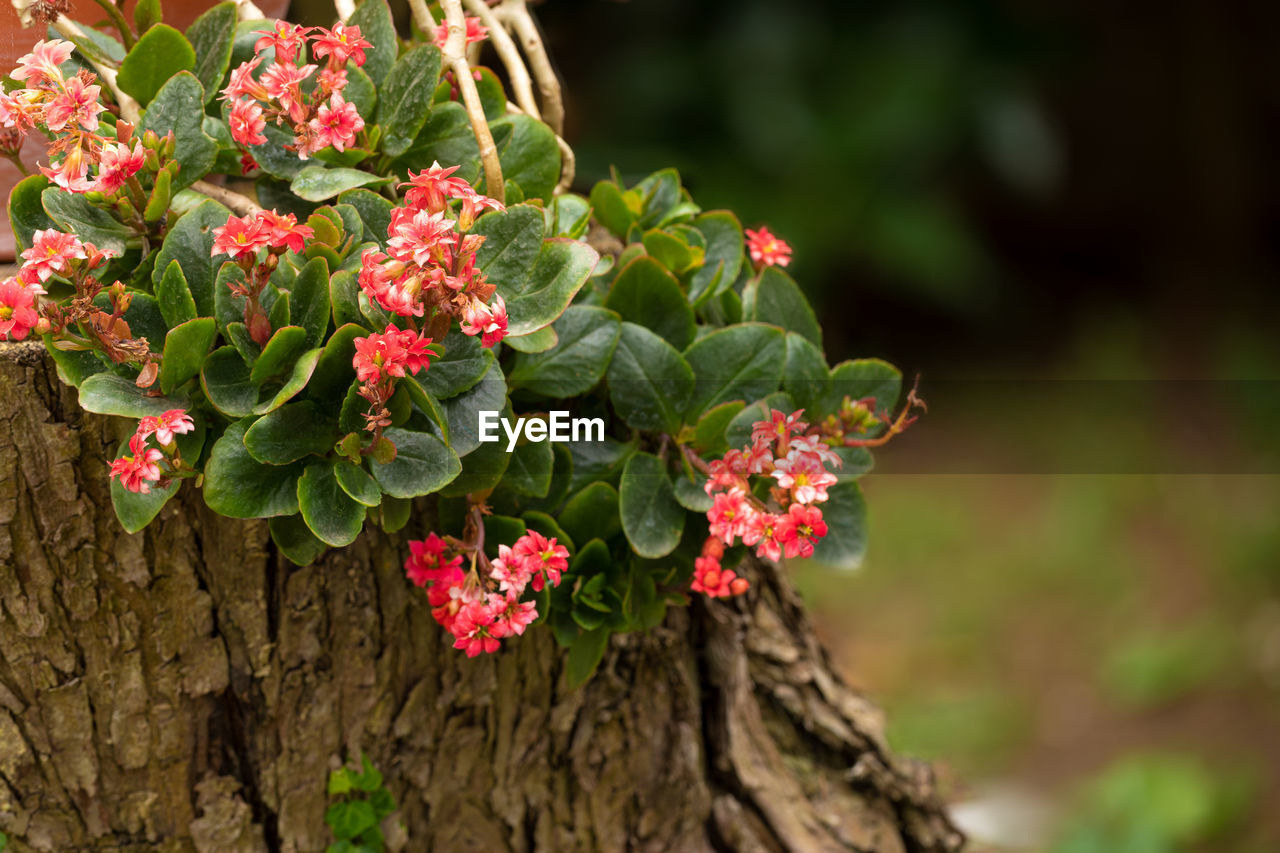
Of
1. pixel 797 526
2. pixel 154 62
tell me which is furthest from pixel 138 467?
pixel 797 526

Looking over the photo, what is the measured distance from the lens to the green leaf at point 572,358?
2.90 ft

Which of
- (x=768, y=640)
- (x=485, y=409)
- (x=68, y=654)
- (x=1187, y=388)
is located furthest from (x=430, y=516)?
(x=1187, y=388)

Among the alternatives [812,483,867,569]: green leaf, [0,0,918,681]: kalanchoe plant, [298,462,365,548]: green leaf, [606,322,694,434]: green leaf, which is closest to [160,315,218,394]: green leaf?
[0,0,918,681]: kalanchoe plant

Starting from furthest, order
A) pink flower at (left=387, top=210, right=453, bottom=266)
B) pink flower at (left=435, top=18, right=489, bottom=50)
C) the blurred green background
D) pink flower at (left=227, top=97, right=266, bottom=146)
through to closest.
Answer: the blurred green background < pink flower at (left=435, top=18, right=489, bottom=50) < pink flower at (left=227, top=97, right=266, bottom=146) < pink flower at (left=387, top=210, right=453, bottom=266)

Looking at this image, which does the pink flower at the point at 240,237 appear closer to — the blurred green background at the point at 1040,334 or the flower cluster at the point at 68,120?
the flower cluster at the point at 68,120

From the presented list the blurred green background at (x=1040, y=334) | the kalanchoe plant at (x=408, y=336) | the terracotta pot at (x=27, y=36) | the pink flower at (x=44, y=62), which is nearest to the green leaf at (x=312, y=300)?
the kalanchoe plant at (x=408, y=336)

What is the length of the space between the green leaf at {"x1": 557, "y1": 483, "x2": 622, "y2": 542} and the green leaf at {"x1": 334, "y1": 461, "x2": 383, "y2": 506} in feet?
0.64

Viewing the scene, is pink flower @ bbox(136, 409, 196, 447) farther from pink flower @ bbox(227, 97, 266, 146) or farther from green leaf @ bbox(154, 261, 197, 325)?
pink flower @ bbox(227, 97, 266, 146)

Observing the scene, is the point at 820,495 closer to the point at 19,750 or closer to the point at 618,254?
the point at 618,254

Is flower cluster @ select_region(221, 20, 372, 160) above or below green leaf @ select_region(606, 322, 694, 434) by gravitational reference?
below

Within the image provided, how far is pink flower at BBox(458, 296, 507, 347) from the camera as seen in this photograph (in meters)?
0.71

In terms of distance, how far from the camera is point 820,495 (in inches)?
30.8

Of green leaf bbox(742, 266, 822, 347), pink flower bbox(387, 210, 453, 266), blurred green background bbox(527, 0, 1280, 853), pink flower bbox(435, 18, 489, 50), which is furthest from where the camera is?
blurred green background bbox(527, 0, 1280, 853)

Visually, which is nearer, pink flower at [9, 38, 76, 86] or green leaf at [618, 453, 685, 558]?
pink flower at [9, 38, 76, 86]
